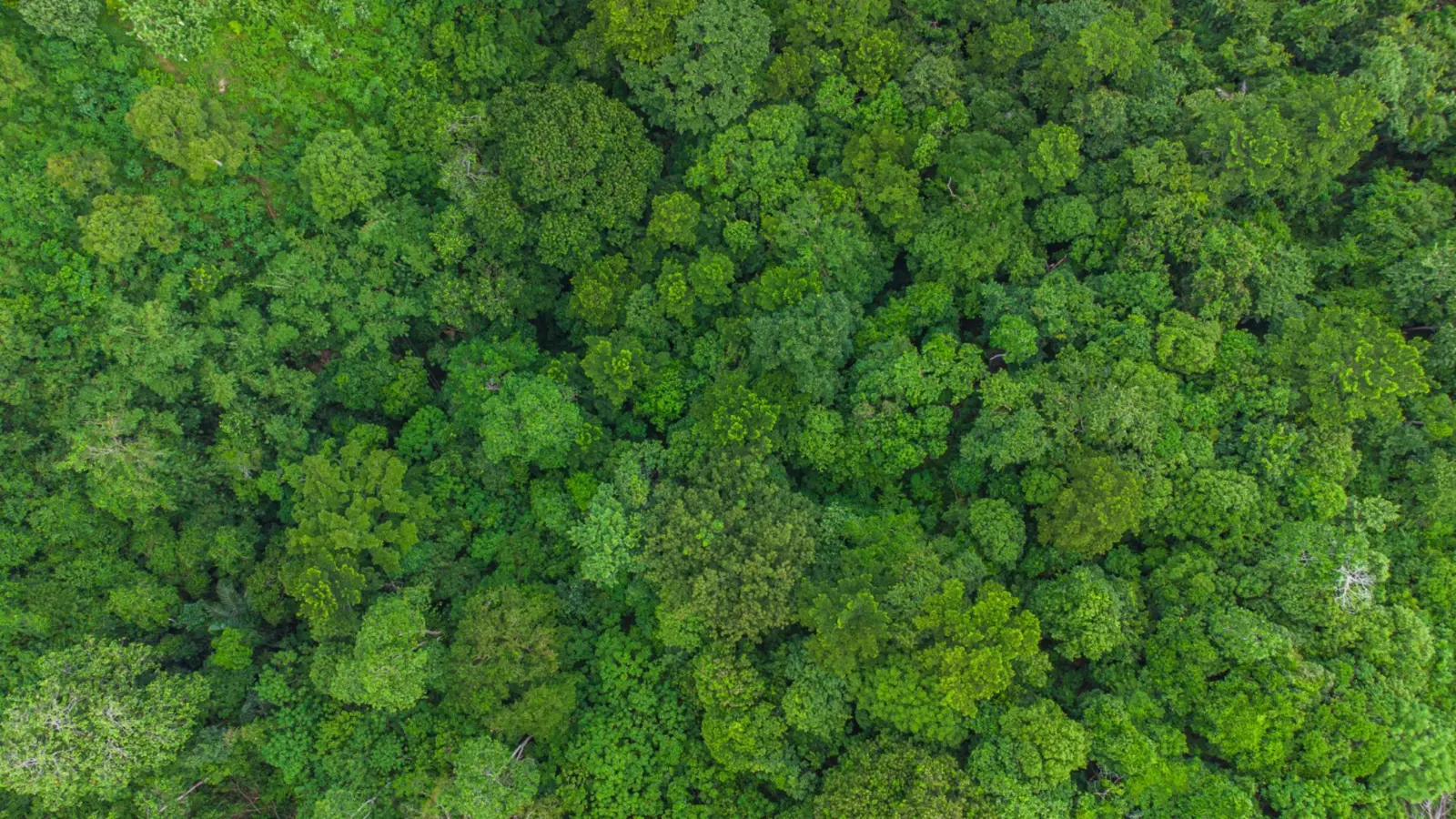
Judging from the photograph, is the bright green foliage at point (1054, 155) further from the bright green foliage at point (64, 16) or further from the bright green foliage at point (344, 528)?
the bright green foliage at point (64, 16)

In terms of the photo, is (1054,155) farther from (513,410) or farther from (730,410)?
(513,410)

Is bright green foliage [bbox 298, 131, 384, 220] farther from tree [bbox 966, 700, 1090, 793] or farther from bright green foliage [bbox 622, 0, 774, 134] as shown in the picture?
tree [bbox 966, 700, 1090, 793]

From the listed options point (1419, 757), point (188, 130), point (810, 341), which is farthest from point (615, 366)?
point (1419, 757)

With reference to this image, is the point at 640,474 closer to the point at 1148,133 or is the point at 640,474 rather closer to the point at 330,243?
the point at 330,243

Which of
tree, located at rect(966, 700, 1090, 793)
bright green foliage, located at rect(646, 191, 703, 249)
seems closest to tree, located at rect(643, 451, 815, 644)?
tree, located at rect(966, 700, 1090, 793)

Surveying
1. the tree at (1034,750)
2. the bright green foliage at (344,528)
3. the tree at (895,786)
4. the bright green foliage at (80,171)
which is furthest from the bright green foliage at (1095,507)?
the bright green foliage at (80,171)

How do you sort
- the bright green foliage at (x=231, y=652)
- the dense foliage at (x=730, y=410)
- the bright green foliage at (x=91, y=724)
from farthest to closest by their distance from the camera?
1. the bright green foliage at (x=231, y=652)
2. the dense foliage at (x=730, y=410)
3. the bright green foliage at (x=91, y=724)

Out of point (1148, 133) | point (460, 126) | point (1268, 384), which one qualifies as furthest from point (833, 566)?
point (460, 126)
